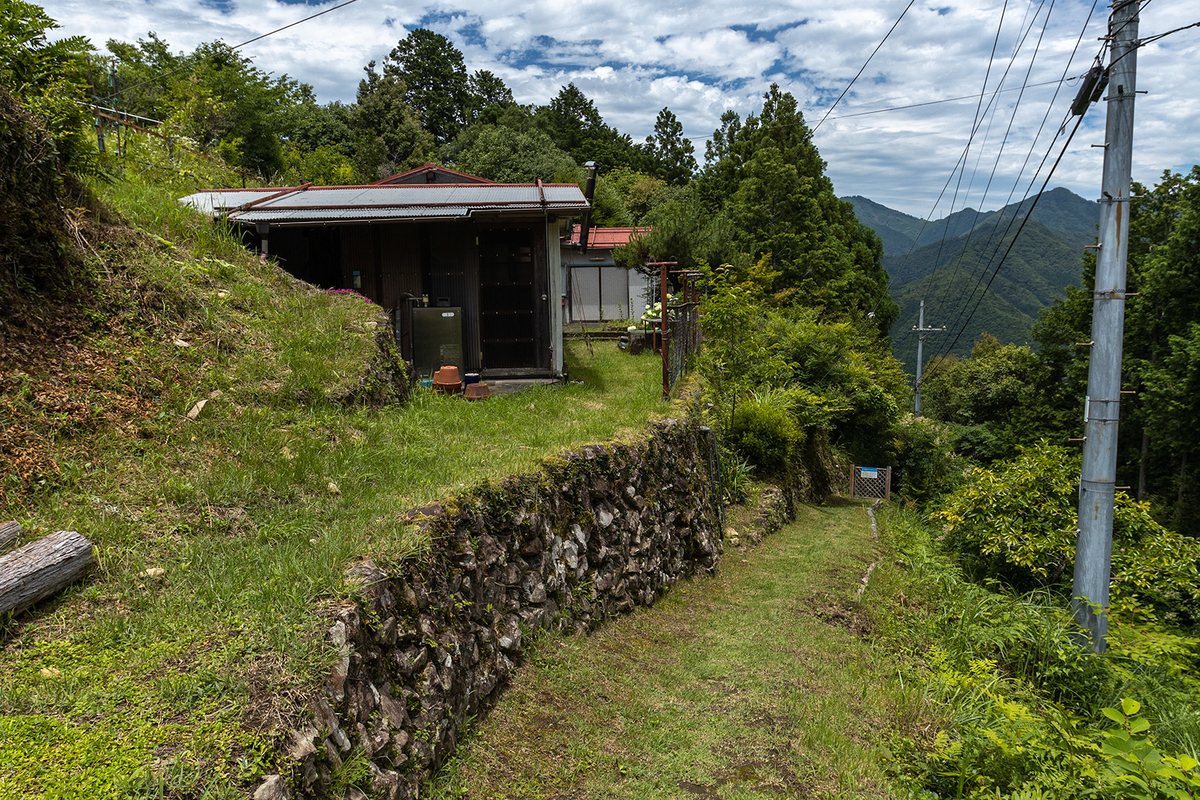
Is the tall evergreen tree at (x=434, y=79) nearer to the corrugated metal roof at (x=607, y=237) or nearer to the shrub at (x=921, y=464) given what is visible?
the corrugated metal roof at (x=607, y=237)

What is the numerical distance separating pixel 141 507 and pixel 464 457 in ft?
8.99

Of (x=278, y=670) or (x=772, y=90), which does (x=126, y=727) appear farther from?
(x=772, y=90)

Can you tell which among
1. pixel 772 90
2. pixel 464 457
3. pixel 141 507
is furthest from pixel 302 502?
pixel 772 90

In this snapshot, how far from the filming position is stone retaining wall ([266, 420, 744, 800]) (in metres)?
3.50

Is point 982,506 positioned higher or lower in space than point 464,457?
lower

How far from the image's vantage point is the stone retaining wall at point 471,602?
138 inches

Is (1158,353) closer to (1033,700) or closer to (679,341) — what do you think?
(679,341)

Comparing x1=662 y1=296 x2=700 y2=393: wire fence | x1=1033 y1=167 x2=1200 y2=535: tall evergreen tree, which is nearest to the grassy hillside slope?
x1=662 y1=296 x2=700 y2=393: wire fence

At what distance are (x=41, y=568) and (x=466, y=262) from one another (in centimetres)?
952

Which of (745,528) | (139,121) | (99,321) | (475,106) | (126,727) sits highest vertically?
(475,106)

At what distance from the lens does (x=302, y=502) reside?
5.47m

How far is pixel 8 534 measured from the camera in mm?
4004

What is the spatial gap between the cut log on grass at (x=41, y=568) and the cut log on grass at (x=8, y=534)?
199mm

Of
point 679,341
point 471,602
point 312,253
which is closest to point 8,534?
point 471,602
